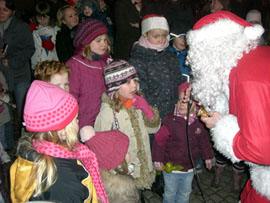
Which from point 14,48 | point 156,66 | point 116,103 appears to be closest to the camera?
point 116,103

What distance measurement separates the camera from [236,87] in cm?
174

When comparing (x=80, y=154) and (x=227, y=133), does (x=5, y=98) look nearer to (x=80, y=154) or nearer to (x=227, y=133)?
(x=80, y=154)

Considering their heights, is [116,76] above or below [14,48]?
below

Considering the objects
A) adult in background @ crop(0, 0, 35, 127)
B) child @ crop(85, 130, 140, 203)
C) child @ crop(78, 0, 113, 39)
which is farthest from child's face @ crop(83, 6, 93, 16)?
child @ crop(85, 130, 140, 203)

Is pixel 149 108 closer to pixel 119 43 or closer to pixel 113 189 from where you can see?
pixel 113 189

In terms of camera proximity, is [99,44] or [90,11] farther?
[90,11]

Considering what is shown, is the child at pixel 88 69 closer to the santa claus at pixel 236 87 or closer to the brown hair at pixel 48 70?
the brown hair at pixel 48 70

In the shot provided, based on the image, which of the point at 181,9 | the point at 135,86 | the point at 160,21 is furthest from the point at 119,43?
the point at 135,86

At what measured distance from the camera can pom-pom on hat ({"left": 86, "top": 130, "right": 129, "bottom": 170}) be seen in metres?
2.11

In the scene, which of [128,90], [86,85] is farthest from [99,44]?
[128,90]

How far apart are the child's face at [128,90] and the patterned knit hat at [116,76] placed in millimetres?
42

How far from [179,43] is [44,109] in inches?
105

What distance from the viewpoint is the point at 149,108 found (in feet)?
9.30

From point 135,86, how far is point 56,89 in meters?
1.14
